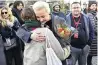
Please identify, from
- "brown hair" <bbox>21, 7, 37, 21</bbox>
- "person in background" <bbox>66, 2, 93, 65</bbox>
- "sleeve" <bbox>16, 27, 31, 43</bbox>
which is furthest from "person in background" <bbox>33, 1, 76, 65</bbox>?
"person in background" <bbox>66, 2, 93, 65</bbox>

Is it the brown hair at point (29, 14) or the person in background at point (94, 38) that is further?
the person in background at point (94, 38)

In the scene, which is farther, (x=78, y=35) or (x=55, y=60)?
(x=78, y=35)

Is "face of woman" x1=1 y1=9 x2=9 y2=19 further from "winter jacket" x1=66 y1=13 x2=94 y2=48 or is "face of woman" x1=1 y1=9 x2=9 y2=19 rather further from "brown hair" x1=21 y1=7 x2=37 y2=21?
"brown hair" x1=21 y1=7 x2=37 y2=21

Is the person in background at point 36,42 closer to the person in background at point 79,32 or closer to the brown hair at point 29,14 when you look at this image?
the brown hair at point 29,14

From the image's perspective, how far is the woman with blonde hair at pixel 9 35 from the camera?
5.99 m

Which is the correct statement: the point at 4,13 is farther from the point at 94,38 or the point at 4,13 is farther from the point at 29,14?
the point at 29,14

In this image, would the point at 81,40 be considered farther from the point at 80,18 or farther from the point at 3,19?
the point at 3,19

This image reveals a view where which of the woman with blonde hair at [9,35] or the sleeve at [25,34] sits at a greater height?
the sleeve at [25,34]

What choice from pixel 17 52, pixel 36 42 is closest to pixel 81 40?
pixel 17 52

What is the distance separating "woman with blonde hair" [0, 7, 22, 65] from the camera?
5988 mm

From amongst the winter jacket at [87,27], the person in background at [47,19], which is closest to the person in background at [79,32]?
the winter jacket at [87,27]

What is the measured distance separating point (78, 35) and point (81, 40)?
130 mm

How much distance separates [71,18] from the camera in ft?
18.7

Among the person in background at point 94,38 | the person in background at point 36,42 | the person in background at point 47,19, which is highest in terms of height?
the person in background at point 47,19
